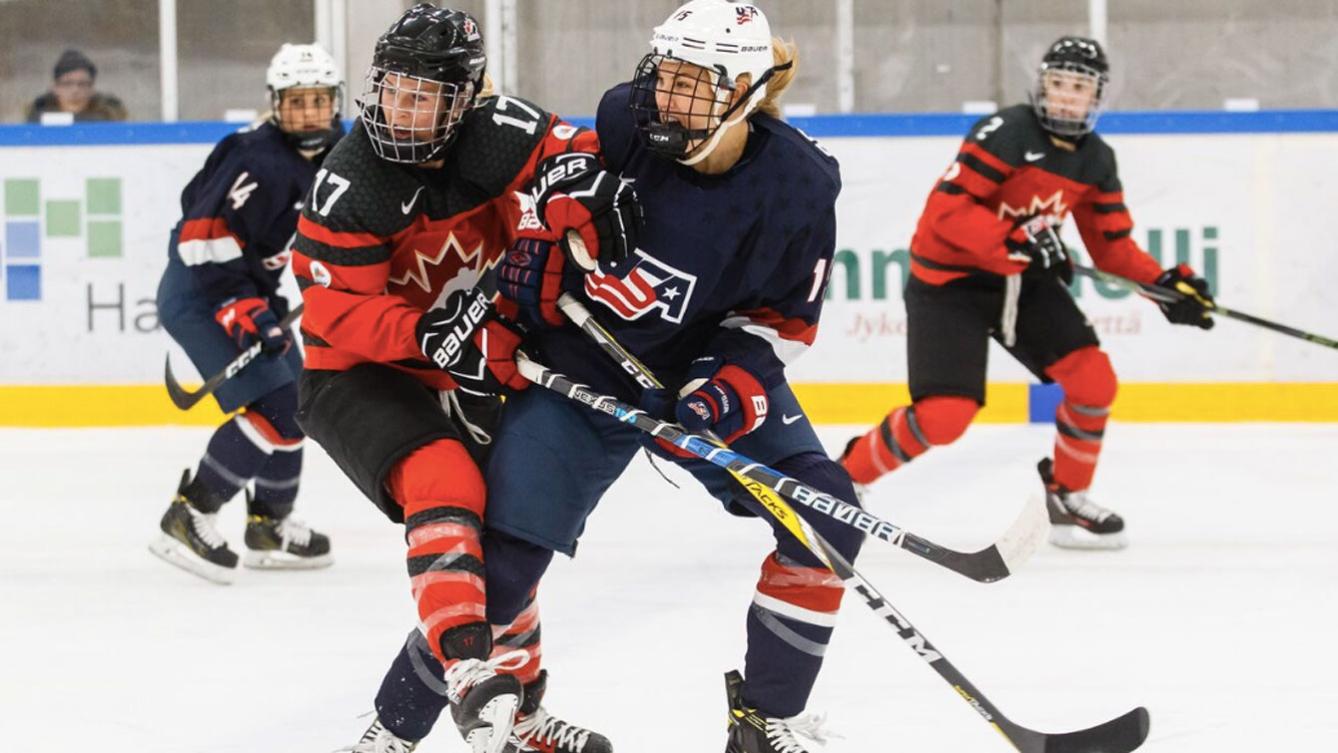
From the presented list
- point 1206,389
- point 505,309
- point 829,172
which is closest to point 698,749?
point 505,309

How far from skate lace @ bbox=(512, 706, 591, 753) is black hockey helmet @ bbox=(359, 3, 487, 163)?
0.78 meters

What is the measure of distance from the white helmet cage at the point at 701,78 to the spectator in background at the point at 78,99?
4.41 m

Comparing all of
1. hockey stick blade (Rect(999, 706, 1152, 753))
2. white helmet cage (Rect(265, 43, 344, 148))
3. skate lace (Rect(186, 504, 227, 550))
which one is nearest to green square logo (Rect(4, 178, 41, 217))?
white helmet cage (Rect(265, 43, 344, 148))

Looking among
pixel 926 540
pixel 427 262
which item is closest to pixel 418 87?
pixel 427 262

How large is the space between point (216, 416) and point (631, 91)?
389 cm

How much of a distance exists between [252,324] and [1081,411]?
188cm

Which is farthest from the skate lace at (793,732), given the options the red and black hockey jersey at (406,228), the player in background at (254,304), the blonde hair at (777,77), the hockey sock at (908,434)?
the player in background at (254,304)

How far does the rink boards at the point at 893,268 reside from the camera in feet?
18.6

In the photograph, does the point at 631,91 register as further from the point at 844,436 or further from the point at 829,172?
the point at 844,436

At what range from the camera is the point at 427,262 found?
2416 millimetres

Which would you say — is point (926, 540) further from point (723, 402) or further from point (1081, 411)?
point (1081, 411)

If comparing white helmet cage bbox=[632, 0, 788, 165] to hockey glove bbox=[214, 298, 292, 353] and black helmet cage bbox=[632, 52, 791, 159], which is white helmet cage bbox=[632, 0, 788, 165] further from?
hockey glove bbox=[214, 298, 292, 353]

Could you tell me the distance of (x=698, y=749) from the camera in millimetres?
2461

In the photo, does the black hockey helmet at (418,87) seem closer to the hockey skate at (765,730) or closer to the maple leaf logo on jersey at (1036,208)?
the hockey skate at (765,730)
